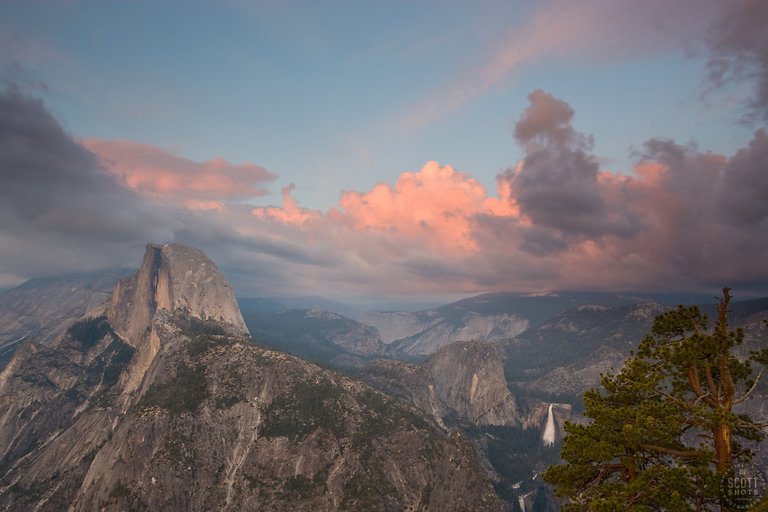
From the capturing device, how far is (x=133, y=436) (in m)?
187

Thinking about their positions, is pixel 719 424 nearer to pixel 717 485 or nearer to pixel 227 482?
pixel 717 485

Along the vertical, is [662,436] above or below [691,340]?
below

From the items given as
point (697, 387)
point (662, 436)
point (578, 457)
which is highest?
point (697, 387)

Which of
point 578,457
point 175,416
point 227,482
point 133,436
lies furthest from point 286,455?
point 578,457

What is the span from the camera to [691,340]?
3166cm

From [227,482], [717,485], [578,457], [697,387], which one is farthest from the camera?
[227,482]

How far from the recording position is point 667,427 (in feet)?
101

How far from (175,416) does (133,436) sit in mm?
17665

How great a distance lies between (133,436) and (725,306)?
22104cm

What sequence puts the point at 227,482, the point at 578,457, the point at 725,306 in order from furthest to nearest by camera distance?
the point at 227,482
the point at 578,457
the point at 725,306

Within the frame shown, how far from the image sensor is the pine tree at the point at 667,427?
2920 cm

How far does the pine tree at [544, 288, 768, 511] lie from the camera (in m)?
29.2

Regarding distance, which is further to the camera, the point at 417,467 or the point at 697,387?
the point at 417,467

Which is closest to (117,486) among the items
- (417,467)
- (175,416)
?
(175,416)
